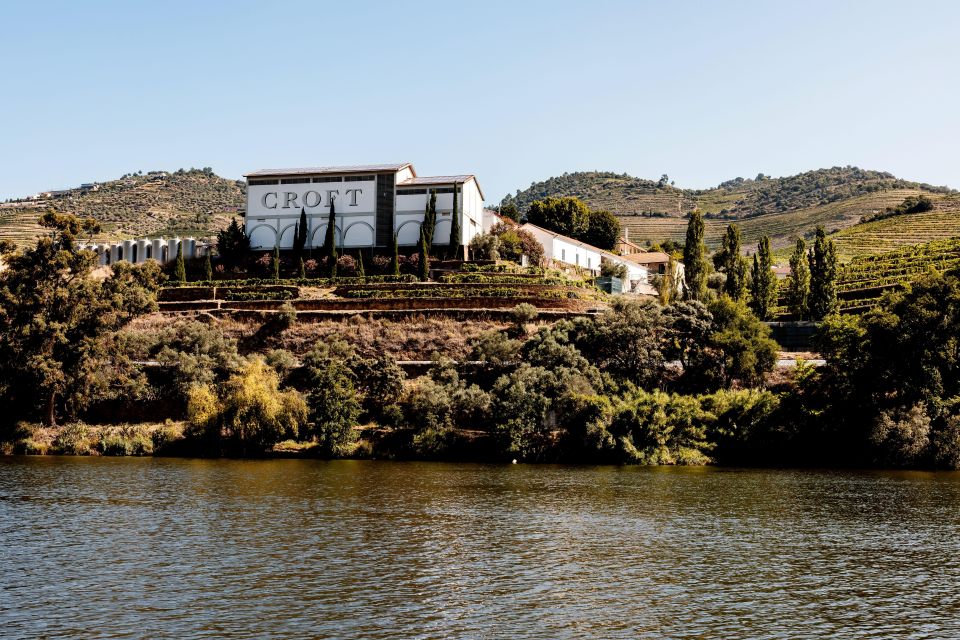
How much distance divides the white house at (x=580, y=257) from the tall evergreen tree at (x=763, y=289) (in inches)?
422

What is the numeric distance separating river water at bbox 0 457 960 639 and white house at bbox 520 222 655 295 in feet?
150

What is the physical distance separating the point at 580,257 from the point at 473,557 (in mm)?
66253

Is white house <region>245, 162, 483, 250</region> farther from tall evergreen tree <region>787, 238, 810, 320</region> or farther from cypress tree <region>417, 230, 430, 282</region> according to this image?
tall evergreen tree <region>787, 238, 810, 320</region>

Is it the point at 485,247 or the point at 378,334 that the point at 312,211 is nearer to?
the point at 485,247

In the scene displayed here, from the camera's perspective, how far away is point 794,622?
60.1 feet

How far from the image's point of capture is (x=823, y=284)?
6738 centimetres

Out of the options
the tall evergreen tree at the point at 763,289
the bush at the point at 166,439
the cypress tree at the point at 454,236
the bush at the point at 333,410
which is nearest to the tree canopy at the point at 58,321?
the bush at the point at 166,439

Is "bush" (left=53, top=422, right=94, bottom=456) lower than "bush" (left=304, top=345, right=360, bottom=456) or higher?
lower

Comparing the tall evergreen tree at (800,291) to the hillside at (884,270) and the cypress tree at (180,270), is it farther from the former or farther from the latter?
the cypress tree at (180,270)

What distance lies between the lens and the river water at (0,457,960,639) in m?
18.0

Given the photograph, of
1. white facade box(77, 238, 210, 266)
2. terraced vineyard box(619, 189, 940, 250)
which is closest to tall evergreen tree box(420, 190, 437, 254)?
white facade box(77, 238, 210, 266)

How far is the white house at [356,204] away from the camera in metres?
77.6

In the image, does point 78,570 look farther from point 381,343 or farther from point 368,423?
point 381,343

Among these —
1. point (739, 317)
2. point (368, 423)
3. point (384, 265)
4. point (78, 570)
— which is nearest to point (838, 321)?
point (739, 317)
